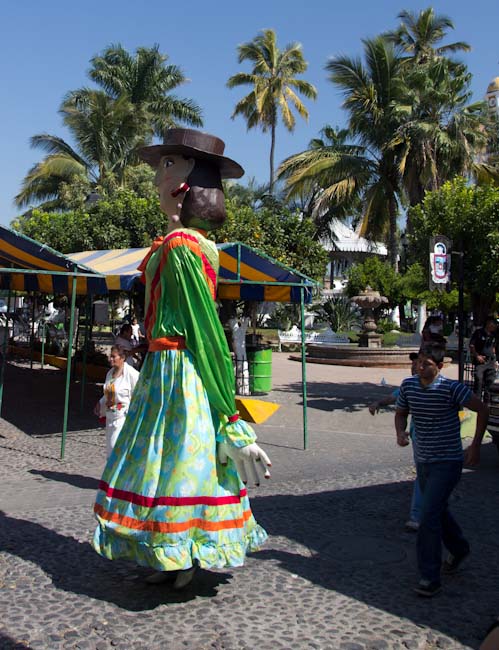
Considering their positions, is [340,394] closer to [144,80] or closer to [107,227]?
[107,227]

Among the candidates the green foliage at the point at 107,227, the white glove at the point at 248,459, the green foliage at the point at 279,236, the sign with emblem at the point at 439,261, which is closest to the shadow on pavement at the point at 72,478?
Result: the white glove at the point at 248,459

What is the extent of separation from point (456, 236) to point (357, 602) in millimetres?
9437

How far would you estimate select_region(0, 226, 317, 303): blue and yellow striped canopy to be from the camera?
26.6 feet

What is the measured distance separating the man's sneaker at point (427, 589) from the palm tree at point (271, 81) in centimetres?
3389

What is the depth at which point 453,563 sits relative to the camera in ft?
14.6

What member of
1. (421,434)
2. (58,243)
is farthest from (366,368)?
(421,434)

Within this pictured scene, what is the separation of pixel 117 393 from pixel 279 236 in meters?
17.4

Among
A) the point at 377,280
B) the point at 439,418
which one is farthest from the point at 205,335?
A: the point at 377,280

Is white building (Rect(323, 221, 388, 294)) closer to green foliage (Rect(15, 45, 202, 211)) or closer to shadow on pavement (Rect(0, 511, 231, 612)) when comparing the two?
green foliage (Rect(15, 45, 202, 211))

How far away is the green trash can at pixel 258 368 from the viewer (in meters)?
14.1

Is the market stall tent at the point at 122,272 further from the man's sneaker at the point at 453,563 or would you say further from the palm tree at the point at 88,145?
the palm tree at the point at 88,145

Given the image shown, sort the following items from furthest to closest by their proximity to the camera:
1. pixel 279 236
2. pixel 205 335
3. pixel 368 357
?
pixel 279 236 → pixel 368 357 → pixel 205 335

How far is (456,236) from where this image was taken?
40.6 feet

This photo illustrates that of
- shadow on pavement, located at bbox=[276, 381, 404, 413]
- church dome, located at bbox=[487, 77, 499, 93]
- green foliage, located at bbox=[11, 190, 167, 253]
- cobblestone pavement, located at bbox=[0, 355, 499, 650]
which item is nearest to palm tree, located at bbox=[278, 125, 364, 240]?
green foliage, located at bbox=[11, 190, 167, 253]
